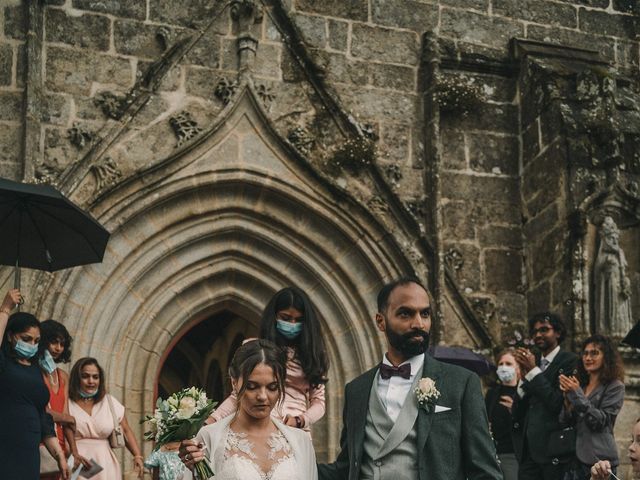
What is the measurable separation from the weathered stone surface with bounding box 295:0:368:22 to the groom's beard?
8.33m

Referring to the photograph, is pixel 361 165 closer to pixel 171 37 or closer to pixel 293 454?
pixel 171 37

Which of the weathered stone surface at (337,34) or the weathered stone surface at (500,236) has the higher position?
the weathered stone surface at (337,34)

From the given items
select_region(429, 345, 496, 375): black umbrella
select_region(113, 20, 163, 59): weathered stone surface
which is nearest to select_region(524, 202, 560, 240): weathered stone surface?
select_region(429, 345, 496, 375): black umbrella

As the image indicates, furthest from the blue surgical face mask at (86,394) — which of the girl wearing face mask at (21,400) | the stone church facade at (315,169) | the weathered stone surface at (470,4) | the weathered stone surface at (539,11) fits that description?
the weathered stone surface at (539,11)

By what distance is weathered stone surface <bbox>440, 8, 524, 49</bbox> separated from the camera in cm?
1470

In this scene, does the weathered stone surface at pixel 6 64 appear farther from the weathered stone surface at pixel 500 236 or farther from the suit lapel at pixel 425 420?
the suit lapel at pixel 425 420

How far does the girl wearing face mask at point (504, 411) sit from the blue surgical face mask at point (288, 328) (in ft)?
9.54

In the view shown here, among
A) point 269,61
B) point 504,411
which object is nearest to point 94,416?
point 504,411

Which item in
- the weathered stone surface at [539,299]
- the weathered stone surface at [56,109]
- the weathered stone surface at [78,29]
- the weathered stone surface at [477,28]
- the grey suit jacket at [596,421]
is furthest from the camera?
the weathered stone surface at [477,28]

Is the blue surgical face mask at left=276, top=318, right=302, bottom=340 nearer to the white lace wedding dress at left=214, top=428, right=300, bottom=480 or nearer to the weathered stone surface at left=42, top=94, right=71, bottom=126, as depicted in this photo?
the white lace wedding dress at left=214, top=428, right=300, bottom=480

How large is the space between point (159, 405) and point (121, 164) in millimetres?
6533

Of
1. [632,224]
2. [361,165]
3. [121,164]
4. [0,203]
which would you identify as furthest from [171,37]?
[632,224]

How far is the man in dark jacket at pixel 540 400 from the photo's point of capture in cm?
950

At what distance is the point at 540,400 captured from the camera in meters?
9.62
